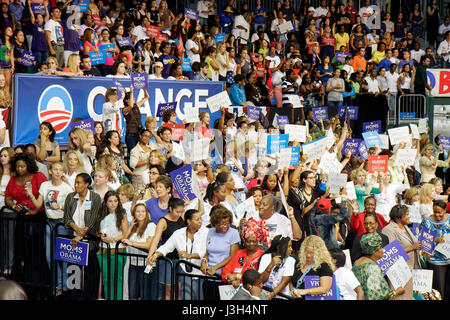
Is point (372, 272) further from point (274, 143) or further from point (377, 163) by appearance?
point (274, 143)

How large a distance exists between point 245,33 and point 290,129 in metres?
7.26

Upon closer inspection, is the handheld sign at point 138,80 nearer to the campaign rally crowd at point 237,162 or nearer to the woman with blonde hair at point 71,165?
the campaign rally crowd at point 237,162

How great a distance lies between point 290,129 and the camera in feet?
42.2

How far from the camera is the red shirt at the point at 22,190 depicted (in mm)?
9062

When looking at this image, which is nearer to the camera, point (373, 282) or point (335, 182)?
point (373, 282)

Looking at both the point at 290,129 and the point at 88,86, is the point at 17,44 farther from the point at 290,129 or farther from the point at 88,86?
the point at 290,129

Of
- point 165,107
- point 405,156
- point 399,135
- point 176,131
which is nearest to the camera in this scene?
point 176,131

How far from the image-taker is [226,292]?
711cm

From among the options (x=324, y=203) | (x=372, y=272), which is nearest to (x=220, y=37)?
(x=324, y=203)

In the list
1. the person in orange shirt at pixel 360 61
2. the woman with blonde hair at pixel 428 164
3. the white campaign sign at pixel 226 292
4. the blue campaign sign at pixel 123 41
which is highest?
the person in orange shirt at pixel 360 61

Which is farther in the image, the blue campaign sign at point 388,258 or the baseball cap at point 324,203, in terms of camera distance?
the baseball cap at point 324,203

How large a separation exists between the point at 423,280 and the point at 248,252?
2.20m

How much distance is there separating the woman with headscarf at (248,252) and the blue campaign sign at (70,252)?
1564mm

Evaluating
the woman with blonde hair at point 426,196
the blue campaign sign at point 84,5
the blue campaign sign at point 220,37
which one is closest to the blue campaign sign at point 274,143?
the woman with blonde hair at point 426,196
